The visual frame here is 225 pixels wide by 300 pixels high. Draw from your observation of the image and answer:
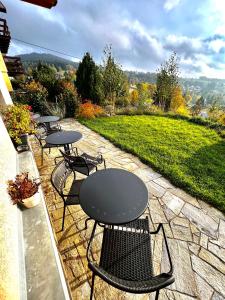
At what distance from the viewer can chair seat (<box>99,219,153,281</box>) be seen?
128 centimetres

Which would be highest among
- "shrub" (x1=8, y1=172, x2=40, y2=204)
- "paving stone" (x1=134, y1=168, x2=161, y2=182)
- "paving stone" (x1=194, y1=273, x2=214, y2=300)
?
"shrub" (x1=8, y1=172, x2=40, y2=204)

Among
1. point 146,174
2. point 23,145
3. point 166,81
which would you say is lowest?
point 146,174

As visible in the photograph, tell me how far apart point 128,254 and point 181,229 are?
119 cm

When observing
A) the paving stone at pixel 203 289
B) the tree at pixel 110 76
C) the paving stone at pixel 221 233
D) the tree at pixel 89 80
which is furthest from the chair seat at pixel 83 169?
the tree at pixel 110 76

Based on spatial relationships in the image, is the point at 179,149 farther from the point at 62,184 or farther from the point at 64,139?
the point at 62,184

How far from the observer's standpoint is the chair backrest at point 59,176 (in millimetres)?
1882

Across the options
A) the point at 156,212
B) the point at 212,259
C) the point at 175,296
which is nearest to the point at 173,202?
the point at 156,212

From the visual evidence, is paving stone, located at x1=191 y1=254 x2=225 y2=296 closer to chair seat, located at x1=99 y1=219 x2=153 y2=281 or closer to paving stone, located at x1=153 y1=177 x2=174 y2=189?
chair seat, located at x1=99 y1=219 x2=153 y2=281

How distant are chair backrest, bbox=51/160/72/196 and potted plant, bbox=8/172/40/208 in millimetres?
340

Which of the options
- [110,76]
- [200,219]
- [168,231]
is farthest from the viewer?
[110,76]

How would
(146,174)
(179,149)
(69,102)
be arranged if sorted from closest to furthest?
(146,174), (179,149), (69,102)

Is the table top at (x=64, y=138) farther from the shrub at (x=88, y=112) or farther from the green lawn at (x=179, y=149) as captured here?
the shrub at (x=88, y=112)

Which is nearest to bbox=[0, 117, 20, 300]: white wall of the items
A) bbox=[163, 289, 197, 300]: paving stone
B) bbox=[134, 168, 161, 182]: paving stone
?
bbox=[163, 289, 197, 300]: paving stone

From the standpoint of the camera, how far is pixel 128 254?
1.41 m
